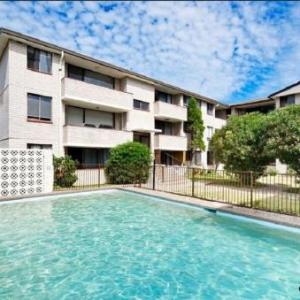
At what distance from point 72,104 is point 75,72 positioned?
2615 mm

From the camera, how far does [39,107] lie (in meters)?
17.8

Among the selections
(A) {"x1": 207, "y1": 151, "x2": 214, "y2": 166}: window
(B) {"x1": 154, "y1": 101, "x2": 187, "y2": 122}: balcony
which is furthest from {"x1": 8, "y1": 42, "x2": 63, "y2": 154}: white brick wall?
(A) {"x1": 207, "y1": 151, "x2": 214, "y2": 166}: window

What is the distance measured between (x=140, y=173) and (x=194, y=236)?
11294mm

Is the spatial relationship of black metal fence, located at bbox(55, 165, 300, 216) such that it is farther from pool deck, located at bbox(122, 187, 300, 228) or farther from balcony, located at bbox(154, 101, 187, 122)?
balcony, located at bbox(154, 101, 187, 122)

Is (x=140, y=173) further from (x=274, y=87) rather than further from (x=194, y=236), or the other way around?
(x=274, y=87)

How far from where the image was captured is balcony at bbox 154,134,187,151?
2595cm

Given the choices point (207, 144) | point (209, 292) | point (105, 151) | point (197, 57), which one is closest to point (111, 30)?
point (197, 57)

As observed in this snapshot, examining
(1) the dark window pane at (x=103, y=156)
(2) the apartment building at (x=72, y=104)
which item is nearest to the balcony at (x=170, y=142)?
(2) the apartment building at (x=72, y=104)

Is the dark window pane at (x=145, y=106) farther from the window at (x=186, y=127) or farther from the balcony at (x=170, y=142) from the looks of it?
the window at (x=186, y=127)

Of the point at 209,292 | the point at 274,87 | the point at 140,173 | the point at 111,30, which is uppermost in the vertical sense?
the point at 274,87

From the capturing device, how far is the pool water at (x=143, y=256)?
570cm

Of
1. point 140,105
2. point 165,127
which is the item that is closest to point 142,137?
point 140,105

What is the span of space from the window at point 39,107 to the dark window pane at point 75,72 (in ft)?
10.6

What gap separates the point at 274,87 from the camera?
32469mm
